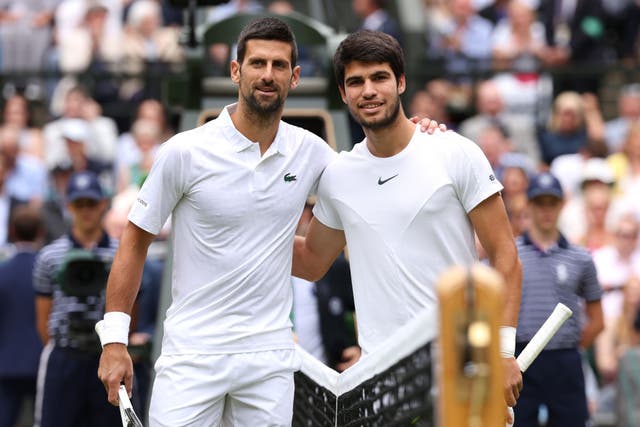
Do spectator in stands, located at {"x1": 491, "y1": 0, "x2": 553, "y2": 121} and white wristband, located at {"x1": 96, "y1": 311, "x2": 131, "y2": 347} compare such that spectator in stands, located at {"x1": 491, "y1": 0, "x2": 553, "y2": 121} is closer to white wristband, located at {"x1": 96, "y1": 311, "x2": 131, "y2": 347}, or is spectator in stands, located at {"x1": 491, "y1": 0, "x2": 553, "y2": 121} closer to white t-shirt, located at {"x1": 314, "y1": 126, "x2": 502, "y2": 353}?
white t-shirt, located at {"x1": 314, "y1": 126, "x2": 502, "y2": 353}

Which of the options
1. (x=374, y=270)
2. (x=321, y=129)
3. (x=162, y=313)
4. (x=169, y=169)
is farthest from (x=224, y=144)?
(x=321, y=129)

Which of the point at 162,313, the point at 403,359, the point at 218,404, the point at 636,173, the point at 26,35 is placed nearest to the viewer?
the point at 403,359

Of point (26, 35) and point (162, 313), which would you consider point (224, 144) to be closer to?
point (162, 313)

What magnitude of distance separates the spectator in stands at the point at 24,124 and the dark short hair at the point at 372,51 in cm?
914

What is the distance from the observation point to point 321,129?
11.1 m

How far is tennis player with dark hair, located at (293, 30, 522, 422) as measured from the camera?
6680 mm

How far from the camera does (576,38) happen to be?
55.2 ft

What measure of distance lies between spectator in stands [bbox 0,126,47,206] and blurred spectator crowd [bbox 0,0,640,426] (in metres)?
0.01

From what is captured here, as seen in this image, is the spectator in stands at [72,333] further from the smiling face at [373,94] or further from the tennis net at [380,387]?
the smiling face at [373,94]

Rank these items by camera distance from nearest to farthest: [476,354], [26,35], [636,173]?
1. [476,354]
2. [636,173]
3. [26,35]

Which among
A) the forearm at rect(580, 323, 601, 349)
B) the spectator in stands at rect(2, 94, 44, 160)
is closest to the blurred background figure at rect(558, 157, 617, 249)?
the forearm at rect(580, 323, 601, 349)

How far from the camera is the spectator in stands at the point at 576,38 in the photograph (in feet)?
54.2

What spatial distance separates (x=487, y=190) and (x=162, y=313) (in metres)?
3.68

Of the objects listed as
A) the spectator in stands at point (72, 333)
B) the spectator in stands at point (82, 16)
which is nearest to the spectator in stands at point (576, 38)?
the spectator in stands at point (82, 16)
